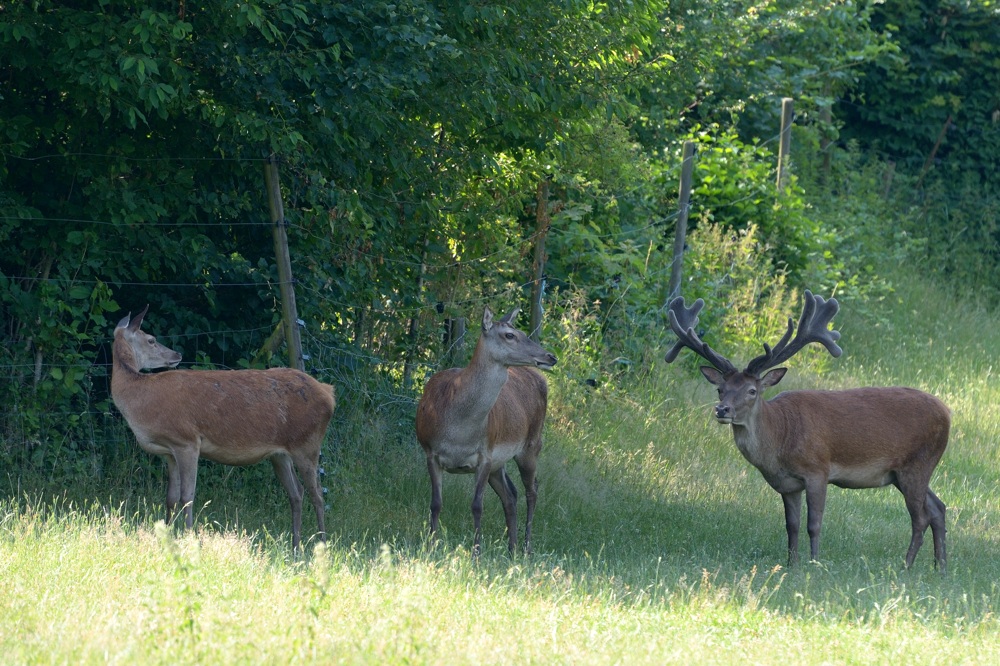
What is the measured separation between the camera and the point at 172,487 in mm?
8969

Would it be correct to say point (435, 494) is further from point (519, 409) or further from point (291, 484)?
point (519, 409)

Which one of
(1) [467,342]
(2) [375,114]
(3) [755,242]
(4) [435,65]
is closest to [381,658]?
(2) [375,114]

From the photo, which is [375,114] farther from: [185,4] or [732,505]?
[732,505]

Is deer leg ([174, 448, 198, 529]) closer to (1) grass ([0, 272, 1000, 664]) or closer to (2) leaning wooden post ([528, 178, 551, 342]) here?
(1) grass ([0, 272, 1000, 664])

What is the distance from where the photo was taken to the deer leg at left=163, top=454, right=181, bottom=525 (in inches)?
349

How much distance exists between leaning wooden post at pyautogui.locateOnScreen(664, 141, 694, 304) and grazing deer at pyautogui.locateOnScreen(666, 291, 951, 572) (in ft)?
15.1

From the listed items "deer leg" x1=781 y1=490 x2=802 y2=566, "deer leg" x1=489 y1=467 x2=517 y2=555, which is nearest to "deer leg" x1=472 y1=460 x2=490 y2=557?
"deer leg" x1=489 y1=467 x2=517 y2=555

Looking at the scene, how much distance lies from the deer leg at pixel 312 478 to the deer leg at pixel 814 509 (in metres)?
3.50

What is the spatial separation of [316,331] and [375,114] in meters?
2.03

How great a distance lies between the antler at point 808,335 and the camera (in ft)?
32.3

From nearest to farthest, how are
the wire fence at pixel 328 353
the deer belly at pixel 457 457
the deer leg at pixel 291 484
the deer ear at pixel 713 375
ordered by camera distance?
the deer leg at pixel 291 484, the wire fence at pixel 328 353, the deer belly at pixel 457 457, the deer ear at pixel 713 375

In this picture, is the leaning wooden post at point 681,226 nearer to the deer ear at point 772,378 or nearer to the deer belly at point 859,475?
the deer ear at point 772,378

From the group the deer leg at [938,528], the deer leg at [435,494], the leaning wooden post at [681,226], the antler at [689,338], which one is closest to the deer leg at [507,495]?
the deer leg at [435,494]

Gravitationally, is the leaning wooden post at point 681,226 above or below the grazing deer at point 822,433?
above
